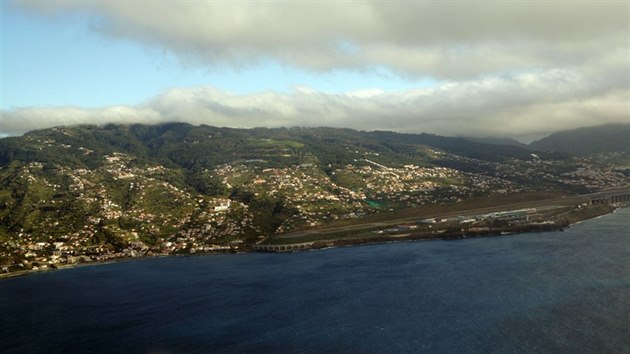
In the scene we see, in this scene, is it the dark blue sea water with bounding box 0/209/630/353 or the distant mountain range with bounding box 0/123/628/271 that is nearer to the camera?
the dark blue sea water with bounding box 0/209/630/353

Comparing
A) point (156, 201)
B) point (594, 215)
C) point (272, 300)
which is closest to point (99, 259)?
point (156, 201)

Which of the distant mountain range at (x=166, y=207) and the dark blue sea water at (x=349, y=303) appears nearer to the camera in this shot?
the dark blue sea water at (x=349, y=303)

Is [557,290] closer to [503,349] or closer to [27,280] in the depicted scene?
[503,349]

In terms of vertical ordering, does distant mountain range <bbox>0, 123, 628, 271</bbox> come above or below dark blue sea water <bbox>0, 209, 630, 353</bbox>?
above

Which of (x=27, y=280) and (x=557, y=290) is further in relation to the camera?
(x=27, y=280)

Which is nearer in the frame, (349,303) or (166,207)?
(349,303)

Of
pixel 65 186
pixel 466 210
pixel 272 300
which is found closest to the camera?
pixel 272 300

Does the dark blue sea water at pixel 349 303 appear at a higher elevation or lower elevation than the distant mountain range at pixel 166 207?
lower

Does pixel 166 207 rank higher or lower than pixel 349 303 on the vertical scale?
higher
